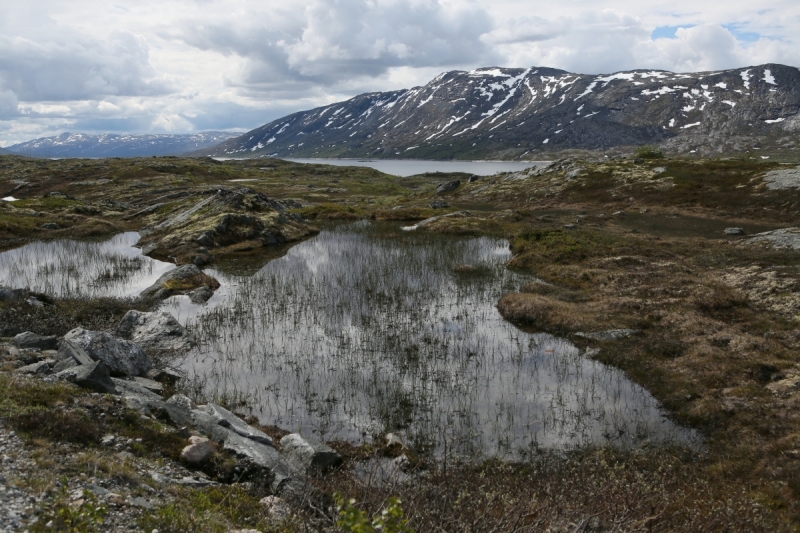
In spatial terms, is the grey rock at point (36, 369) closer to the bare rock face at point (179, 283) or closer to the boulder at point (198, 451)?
the boulder at point (198, 451)

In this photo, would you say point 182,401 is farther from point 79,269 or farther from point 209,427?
point 79,269

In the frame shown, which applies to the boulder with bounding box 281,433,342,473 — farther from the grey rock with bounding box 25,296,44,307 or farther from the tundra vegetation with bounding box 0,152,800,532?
the grey rock with bounding box 25,296,44,307

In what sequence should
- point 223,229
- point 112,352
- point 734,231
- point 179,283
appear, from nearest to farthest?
point 112,352
point 179,283
point 223,229
point 734,231

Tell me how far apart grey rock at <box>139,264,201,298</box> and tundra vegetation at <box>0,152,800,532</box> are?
1673 mm

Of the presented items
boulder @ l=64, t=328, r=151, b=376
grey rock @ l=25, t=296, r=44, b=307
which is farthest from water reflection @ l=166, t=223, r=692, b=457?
grey rock @ l=25, t=296, r=44, b=307

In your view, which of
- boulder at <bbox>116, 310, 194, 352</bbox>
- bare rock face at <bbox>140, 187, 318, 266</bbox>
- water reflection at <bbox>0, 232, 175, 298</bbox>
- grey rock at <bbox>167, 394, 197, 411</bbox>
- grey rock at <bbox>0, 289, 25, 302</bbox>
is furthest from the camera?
bare rock face at <bbox>140, 187, 318, 266</bbox>

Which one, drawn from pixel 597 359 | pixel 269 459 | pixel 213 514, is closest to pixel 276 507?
pixel 213 514

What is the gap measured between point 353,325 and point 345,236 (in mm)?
31631

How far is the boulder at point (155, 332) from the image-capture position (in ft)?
74.2

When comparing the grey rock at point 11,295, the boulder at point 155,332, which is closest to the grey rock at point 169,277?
the grey rock at point 11,295

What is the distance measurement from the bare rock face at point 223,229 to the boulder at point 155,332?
17.1m

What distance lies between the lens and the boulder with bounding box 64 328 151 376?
1831 centimetres

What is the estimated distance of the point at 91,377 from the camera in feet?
49.5

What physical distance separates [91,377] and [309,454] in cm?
754
